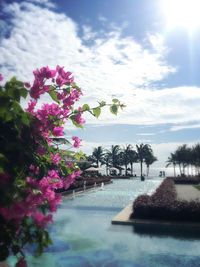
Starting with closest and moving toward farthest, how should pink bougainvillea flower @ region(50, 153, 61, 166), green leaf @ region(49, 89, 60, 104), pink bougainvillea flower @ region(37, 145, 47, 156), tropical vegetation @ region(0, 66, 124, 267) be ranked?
tropical vegetation @ region(0, 66, 124, 267)
pink bougainvillea flower @ region(37, 145, 47, 156)
green leaf @ region(49, 89, 60, 104)
pink bougainvillea flower @ region(50, 153, 61, 166)

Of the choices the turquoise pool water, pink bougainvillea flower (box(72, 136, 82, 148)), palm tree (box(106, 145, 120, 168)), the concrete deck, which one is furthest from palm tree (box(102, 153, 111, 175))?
pink bougainvillea flower (box(72, 136, 82, 148))

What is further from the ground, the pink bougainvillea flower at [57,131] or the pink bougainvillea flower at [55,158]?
the pink bougainvillea flower at [57,131]

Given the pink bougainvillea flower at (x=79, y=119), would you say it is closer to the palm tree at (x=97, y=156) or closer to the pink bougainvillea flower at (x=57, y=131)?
the pink bougainvillea flower at (x=57, y=131)

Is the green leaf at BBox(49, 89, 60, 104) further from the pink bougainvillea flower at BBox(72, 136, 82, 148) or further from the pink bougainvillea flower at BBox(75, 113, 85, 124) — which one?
the pink bougainvillea flower at BBox(72, 136, 82, 148)

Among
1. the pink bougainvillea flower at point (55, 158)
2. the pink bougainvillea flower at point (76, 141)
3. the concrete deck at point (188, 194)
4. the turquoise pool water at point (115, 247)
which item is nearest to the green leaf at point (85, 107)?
the pink bougainvillea flower at point (55, 158)

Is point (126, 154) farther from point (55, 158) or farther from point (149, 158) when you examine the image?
point (55, 158)

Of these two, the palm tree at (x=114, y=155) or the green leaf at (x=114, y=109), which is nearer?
the green leaf at (x=114, y=109)

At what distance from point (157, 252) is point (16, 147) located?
801 centimetres

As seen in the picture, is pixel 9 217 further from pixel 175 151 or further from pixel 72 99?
pixel 175 151

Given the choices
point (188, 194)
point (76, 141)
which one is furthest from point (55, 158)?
point (188, 194)

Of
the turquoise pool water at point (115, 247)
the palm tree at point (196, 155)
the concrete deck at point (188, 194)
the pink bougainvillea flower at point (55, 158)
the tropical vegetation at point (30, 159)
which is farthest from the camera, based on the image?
the palm tree at point (196, 155)

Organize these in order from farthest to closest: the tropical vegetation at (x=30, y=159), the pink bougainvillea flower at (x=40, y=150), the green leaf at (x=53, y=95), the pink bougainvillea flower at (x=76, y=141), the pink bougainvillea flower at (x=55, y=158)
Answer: the pink bougainvillea flower at (x=76, y=141), the pink bougainvillea flower at (x=55, y=158), the green leaf at (x=53, y=95), the pink bougainvillea flower at (x=40, y=150), the tropical vegetation at (x=30, y=159)

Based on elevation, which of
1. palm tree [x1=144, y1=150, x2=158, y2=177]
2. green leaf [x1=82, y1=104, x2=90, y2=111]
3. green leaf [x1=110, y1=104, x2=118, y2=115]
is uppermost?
palm tree [x1=144, y1=150, x2=158, y2=177]

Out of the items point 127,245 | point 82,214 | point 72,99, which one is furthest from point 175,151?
point 72,99
